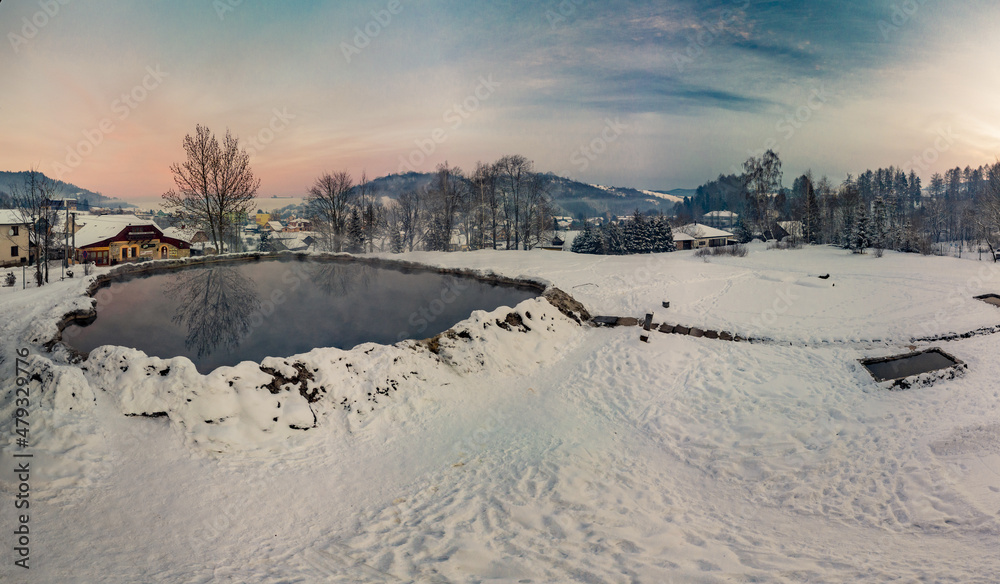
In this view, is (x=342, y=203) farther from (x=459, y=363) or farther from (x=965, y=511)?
(x=965, y=511)

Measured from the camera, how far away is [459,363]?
8859mm

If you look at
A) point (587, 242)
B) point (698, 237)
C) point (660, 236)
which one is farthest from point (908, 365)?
point (698, 237)

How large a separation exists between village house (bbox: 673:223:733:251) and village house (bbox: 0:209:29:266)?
61.5 meters

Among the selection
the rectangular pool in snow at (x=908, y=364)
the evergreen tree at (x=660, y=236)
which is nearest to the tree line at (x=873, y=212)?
the evergreen tree at (x=660, y=236)

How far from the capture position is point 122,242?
130 ft

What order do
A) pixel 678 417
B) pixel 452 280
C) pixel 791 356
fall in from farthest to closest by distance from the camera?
1. pixel 452 280
2. pixel 791 356
3. pixel 678 417

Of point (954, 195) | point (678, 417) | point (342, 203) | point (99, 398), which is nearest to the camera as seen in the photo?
point (99, 398)

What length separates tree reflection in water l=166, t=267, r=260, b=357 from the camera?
844 centimetres

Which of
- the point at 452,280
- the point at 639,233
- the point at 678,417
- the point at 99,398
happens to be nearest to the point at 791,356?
the point at 678,417

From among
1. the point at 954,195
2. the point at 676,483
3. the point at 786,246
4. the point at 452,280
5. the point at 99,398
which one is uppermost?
the point at 954,195

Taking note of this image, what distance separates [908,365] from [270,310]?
14651 mm

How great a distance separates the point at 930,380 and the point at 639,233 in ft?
121

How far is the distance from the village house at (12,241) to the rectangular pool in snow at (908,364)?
176ft

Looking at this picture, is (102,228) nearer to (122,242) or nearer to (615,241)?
(122,242)
